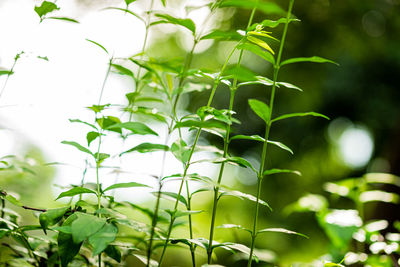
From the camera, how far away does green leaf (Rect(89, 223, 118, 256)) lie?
0.49m

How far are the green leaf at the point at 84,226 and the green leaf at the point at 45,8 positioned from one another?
432 mm

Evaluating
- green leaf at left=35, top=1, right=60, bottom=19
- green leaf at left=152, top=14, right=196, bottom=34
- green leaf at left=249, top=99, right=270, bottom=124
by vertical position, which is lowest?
green leaf at left=249, top=99, right=270, bottom=124

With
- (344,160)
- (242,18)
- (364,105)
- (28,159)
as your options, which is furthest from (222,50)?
(28,159)

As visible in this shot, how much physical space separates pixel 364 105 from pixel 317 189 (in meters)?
1.19

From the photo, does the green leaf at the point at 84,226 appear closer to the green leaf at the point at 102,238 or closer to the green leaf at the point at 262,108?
the green leaf at the point at 102,238

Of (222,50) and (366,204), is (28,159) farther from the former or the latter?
(222,50)

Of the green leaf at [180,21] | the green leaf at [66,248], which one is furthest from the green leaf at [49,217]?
the green leaf at [180,21]

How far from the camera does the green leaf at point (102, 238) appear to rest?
1.62 feet

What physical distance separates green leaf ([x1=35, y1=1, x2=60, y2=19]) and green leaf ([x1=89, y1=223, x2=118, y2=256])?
0.46m

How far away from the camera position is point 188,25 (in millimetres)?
661

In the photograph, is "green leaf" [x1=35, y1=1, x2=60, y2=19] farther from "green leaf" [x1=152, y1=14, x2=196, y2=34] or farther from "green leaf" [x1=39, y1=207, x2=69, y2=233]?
"green leaf" [x1=39, y1=207, x2=69, y2=233]

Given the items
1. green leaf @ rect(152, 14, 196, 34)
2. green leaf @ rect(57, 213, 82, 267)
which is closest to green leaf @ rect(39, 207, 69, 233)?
green leaf @ rect(57, 213, 82, 267)

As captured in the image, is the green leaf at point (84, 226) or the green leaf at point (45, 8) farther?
the green leaf at point (45, 8)

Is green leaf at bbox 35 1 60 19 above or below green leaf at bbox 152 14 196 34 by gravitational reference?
above
